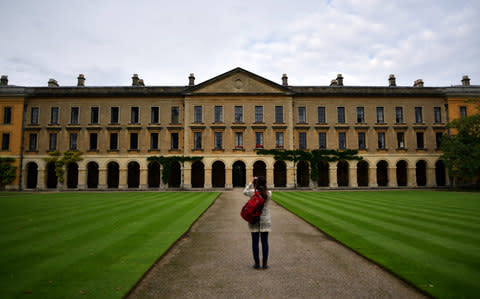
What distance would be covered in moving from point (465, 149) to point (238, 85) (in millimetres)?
26197

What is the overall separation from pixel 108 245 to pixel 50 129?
33188mm

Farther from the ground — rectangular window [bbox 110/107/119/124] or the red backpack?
rectangular window [bbox 110/107/119/124]

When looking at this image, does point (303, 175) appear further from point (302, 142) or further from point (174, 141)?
point (174, 141)

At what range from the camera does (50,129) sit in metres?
32.4

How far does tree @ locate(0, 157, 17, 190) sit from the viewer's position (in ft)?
101

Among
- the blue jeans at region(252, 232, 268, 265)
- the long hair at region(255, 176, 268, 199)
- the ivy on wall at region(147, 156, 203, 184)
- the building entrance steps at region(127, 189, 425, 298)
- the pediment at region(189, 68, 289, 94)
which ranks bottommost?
the building entrance steps at region(127, 189, 425, 298)

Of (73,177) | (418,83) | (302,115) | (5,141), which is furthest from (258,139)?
(5,141)

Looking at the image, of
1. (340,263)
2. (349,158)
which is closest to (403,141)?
(349,158)

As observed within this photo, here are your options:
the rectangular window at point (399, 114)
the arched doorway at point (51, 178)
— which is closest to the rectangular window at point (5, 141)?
the arched doorway at point (51, 178)

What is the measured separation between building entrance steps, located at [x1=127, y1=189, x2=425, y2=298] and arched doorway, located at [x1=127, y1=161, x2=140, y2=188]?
2839 centimetres

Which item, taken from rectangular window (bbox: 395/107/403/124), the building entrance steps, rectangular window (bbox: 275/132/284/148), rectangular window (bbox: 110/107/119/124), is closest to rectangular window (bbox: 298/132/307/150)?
rectangular window (bbox: 275/132/284/148)

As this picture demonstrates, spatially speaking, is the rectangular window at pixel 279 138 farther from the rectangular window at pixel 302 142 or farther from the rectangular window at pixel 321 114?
the rectangular window at pixel 321 114

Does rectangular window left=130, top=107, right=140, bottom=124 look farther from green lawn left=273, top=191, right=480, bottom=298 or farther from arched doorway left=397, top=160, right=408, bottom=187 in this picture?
arched doorway left=397, top=160, right=408, bottom=187

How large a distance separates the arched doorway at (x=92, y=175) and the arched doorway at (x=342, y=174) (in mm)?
→ 32148
